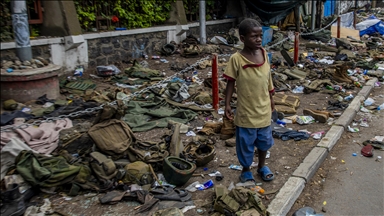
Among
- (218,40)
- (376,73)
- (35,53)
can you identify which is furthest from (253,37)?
(218,40)

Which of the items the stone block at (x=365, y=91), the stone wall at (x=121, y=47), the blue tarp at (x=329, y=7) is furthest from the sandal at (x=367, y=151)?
the blue tarp at (x=329, y=7)

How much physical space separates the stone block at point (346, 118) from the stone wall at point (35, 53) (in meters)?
6.43

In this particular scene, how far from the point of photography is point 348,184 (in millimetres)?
4574

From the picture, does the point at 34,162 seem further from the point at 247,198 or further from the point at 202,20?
the point at 202,20

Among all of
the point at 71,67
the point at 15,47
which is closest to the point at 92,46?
the point at 71,67

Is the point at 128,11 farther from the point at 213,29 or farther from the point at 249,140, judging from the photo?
the point at 249,140

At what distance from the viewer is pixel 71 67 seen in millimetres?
9164

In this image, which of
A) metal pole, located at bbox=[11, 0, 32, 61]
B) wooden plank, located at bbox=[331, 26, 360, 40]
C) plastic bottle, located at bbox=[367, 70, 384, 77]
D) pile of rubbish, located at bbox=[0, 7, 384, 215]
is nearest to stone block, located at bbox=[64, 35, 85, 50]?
pile of rubbish, located at bbox=[0, 7, 384, 215]

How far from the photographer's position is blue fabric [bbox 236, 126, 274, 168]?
4.12m

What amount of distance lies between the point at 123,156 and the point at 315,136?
3091 mm

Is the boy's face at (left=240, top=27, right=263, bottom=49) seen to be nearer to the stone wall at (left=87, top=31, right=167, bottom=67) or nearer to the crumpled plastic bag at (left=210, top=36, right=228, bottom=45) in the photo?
the stone wall at (left=87, top=31, right=167, bottom=67)

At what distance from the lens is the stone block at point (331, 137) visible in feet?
18.0

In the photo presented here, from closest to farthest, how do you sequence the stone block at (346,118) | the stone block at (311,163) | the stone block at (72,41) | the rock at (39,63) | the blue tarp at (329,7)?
the stone block at (311,163) < the stone block at (346,118) < the rock at (39,63) < the stone block at (72,41) < the blue tarp at (329,7)

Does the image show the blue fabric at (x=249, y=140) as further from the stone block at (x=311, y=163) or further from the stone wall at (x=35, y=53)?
the stone wall at (x=35, y=53)
